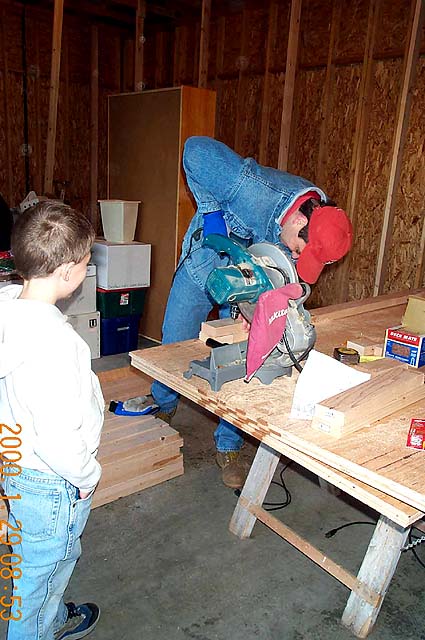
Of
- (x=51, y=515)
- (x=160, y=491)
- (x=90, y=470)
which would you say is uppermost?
(x=90, y=470)

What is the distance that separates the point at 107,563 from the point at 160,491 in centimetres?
53

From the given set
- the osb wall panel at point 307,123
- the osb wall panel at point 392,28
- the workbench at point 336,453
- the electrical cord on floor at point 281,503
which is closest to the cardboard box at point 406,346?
the workbench at point 336,453

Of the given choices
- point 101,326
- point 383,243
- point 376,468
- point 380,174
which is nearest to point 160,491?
point 376,468

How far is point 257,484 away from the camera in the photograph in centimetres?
217

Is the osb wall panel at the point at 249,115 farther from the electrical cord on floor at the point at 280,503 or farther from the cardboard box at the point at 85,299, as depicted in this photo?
the electrical cord on floor at the point at 280,503

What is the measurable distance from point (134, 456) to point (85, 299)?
5.96 feet

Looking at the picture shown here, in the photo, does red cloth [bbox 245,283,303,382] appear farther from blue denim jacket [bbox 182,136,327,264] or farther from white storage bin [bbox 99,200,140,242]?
white storage bin [bbox 99,200,140,242]

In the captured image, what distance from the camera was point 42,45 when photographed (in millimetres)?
6273

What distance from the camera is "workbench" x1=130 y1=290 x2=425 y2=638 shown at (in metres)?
1.13

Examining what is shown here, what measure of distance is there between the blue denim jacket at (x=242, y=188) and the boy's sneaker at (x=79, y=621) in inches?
56.8

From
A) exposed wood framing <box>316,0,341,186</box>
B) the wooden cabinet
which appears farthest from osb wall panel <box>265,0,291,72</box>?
the wooden cabinet

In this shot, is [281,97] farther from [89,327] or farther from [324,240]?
[324,240]

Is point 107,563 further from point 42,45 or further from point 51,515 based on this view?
Result: point 42,45

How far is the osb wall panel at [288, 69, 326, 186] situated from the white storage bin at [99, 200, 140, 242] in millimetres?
2238
